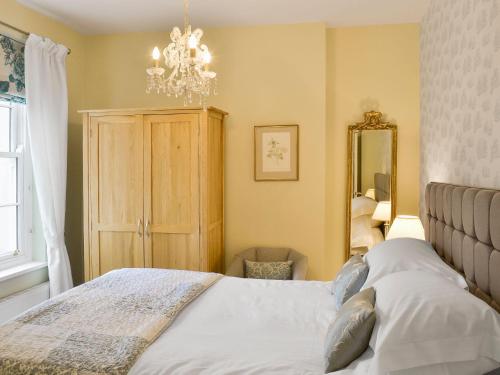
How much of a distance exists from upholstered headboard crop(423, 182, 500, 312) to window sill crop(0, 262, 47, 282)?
3.01 metres

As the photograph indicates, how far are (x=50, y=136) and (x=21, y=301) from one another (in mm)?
1321

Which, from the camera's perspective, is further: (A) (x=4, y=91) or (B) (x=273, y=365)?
(A) (x=4, y=91)

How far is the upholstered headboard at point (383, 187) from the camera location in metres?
3.91

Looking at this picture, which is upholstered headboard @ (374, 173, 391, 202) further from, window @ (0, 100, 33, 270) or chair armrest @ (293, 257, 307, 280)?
window @ (0, 100, 33, 270)

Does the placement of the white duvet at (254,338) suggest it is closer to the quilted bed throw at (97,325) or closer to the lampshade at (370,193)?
the quilted bed throw at (97,325)

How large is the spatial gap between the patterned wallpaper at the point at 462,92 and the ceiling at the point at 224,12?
0.48 m

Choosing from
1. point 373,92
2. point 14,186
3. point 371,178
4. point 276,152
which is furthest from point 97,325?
point 373,92

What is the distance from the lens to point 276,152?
3.97 metres

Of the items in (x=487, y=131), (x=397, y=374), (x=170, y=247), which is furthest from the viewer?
(x=170, y=247)

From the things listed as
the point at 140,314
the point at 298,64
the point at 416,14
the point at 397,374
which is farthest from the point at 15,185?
the point at 416,14

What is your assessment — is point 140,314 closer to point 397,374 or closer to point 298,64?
point 397,374

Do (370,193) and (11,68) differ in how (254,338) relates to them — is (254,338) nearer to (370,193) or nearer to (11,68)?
(370,193)

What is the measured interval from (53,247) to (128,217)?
0.65 m

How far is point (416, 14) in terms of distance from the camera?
3654mm
